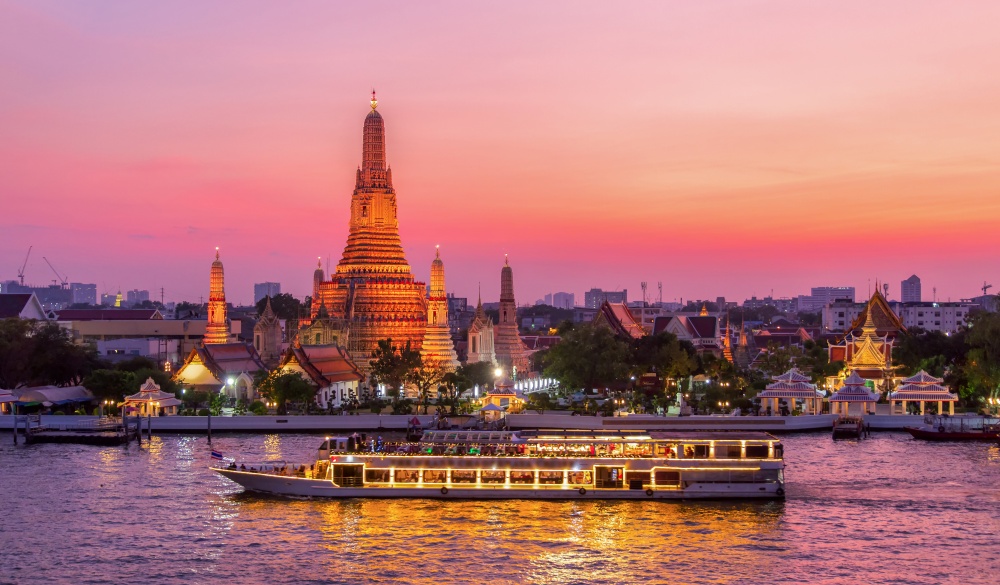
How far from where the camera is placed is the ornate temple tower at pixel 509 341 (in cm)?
11956

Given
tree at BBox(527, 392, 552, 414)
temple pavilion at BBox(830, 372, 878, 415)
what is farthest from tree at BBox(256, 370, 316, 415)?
temple pavilion at BBox(830, 372, 878, 415)

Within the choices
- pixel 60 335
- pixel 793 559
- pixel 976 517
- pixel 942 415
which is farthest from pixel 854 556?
pixel 60 335

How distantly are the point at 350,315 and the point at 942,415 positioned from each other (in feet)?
173

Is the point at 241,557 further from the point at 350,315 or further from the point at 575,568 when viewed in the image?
the point at 350,315

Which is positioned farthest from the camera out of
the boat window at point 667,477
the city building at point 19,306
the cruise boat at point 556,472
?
the city building at point 19,306

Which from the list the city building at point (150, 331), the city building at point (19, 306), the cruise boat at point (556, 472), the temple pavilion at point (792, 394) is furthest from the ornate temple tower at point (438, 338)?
the cruise boat at point (556, 472)

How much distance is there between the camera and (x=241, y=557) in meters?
42.8

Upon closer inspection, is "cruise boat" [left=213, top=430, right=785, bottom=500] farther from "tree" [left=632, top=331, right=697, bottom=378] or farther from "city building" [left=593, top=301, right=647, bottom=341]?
"city building" [left=593, top=301, right=647, bottom=341]

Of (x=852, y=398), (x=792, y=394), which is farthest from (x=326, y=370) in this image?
(x=852, y=398)

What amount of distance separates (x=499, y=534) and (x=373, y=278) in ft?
225

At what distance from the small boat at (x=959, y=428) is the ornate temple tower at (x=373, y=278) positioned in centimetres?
4778

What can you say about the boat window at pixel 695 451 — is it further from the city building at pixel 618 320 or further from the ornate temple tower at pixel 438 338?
the city building at pixel 618 320

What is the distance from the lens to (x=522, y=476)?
2167 inches

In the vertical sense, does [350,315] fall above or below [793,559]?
above
